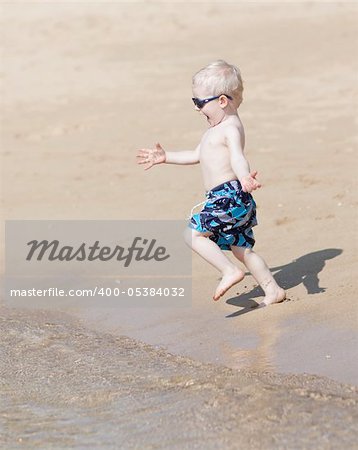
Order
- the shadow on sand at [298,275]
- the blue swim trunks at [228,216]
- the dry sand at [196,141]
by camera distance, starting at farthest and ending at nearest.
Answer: the shadow on sand at [298,275]
the blue swim trunks at [228,216]
the dry sand at [196,141]

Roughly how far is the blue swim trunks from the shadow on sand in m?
0.32

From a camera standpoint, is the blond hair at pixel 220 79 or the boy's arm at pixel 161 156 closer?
the blond hair at pixel 220 79

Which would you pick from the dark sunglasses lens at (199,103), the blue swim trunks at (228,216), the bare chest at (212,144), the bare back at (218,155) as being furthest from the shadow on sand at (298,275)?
the dark sunglasses lens at (199,103)

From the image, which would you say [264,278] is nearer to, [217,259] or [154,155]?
[217,259]

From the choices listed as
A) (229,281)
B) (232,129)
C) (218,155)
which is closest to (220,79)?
(232,129)

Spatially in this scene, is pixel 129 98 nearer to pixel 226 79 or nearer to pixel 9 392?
pixel 226 79

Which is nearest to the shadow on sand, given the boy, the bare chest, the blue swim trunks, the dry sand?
the dry sand

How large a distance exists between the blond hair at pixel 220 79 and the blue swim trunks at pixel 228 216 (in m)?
0.44

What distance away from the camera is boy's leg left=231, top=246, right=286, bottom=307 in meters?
5.23

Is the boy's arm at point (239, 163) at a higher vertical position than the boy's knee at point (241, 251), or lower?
higher

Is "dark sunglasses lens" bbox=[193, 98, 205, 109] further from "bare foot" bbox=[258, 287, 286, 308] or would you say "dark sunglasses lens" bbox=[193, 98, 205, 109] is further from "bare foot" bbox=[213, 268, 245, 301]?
"bare foot" bbox=[258, 287, 286, 308]

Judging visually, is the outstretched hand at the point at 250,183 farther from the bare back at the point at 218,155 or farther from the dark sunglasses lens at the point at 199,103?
the dark sunglasses lens at the point at 199,103

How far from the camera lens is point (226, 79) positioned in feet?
17.2

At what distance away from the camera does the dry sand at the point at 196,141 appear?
4914 millimetres
